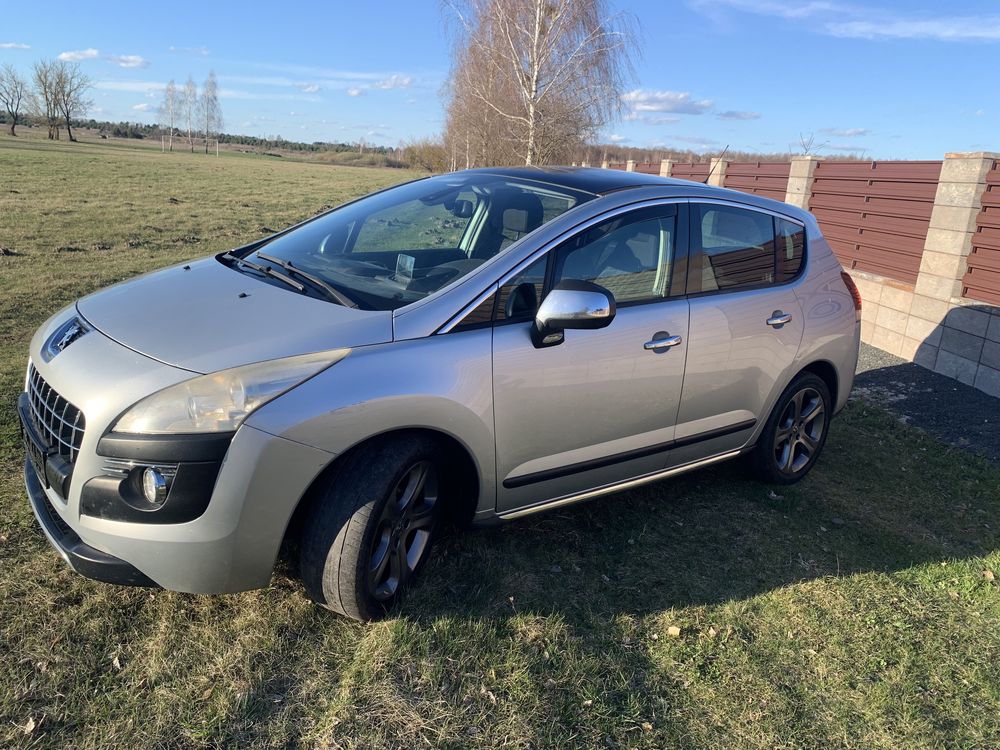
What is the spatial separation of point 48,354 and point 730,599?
9.90 feet

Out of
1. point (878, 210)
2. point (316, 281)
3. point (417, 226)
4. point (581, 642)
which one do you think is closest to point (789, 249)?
point (417, 226)

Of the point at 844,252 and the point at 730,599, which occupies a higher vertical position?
the point at 844,252

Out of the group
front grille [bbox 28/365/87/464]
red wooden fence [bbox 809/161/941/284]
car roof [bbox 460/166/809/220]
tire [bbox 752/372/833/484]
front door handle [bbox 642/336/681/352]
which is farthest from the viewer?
red wooden fence [bbox 809/161/941/284]

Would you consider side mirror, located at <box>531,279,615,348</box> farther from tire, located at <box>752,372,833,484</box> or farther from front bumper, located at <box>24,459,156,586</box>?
tire, located at <box>752,372,833,484</box>

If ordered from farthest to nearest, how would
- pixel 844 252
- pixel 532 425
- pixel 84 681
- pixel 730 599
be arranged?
pixel 844 252 → pixel 730 599 → pixel 532 425 → pixel 84 681

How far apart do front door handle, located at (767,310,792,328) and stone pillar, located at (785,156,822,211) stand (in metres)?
7.22

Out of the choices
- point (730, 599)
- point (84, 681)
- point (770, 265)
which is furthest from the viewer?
point (770, 265)

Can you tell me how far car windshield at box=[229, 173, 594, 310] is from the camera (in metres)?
3.13

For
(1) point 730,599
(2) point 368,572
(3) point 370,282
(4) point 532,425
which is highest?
(3) point 370,282

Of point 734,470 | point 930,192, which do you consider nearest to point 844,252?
point 930,192

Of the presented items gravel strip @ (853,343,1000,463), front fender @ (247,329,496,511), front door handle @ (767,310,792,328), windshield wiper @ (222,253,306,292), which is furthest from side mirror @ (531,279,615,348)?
gravel strip @ (853,343,1000,463)

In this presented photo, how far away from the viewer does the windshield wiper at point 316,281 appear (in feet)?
9.68

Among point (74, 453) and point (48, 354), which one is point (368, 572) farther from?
point (48, 354)

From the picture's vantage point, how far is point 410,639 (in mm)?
2801
